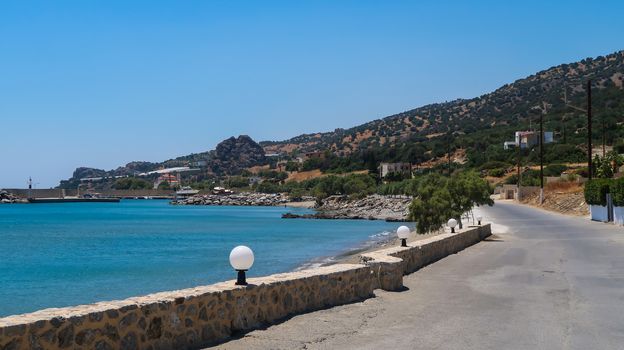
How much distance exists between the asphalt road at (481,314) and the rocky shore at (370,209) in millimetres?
71118

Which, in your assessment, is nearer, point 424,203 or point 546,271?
point 546,271

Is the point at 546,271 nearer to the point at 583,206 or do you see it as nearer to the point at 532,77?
the point at 583,206

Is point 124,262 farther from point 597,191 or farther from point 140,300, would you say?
point 140,300

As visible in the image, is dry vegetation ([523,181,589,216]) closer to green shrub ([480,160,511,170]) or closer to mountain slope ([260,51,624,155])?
green shrub ([480,160,511,170])

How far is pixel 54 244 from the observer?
191 ft

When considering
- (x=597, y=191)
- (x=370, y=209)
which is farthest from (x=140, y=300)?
(x=370, y=209)

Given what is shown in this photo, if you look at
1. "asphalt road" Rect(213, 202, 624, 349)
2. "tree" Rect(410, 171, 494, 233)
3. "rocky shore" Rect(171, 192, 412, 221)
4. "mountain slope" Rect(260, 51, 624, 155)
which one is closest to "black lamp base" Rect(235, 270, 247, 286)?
"asphalt road" Rect(213, 202, 624, 349)

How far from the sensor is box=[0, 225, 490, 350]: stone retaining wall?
6.41 meters

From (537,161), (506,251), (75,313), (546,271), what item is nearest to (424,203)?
(506,251)

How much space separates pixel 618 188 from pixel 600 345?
29786 mm

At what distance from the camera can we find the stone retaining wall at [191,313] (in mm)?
6414

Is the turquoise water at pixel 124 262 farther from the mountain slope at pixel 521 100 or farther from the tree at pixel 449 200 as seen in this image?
the mountain slope at pixel 521 100

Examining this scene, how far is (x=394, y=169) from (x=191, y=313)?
457ft

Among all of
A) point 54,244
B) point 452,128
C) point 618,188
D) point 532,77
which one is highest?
point 532,77
